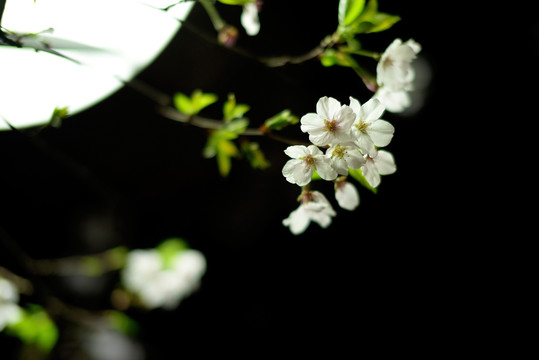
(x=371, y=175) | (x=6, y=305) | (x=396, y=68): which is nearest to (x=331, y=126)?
(x=371, y=175)

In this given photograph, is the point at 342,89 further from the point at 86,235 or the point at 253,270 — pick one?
the point at 86,235

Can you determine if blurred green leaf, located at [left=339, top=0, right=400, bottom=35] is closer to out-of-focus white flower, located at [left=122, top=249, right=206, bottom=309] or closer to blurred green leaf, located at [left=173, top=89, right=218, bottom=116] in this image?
blurred green leaf, located at [left=173, top=89, right=218, bottom=116]

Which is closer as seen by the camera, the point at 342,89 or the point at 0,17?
the point at 0,17

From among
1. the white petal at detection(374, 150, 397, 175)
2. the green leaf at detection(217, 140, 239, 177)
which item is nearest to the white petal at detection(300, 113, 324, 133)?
the white petal at detection(374, 150, 397, 175)

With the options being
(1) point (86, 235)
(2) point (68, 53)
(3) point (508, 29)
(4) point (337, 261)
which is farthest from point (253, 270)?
Result: (3) point (508, 29)

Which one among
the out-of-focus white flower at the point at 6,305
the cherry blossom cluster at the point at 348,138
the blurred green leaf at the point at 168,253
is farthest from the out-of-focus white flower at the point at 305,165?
the blurred green leaf at the point at 168,253

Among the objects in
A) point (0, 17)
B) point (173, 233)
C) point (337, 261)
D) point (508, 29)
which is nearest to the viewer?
point (0, 17)

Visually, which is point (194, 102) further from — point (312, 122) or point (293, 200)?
point (293, 200)
